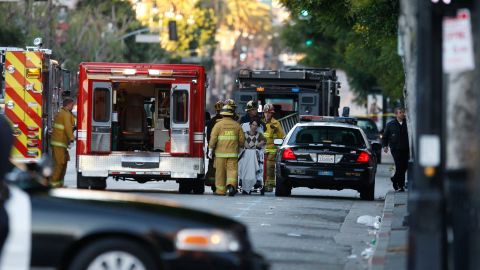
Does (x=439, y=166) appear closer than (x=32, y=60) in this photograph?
Yes

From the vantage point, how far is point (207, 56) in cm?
10400

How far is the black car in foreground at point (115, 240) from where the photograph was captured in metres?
9.79

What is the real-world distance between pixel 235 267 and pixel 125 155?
15.7 meters

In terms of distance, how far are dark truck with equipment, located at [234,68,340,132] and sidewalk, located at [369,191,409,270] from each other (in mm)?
11619

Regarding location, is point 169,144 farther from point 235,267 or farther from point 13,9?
point 13,9

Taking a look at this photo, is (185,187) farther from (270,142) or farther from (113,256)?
(113,256)

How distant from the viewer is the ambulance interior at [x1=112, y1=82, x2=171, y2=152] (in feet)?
87.8

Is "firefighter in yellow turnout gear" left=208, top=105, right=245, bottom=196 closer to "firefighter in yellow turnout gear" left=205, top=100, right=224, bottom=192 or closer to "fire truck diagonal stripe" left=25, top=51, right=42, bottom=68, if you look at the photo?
"firefighter in yellow turnout gear" left=205, top=100, right=224, bottom=192

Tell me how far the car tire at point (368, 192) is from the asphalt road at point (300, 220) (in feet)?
0.60

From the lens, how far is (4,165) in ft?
32.8

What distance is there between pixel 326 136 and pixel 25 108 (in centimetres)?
541

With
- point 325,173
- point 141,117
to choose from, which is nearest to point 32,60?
point 141,117

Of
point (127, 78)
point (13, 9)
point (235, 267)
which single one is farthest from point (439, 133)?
point (13, 9)

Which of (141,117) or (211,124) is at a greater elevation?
(141,117)
